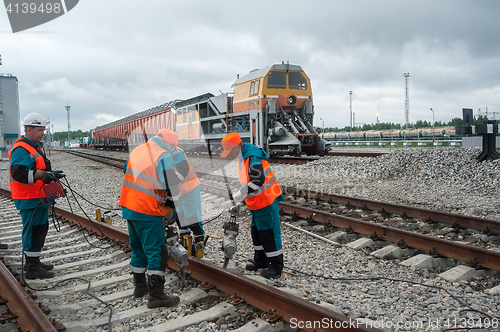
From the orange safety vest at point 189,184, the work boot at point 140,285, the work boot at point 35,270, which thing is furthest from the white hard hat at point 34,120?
the work boot at point 140,285

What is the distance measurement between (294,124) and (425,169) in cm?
571

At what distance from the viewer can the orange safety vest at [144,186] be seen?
129 inches

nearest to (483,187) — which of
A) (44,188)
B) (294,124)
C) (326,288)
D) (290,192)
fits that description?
(290,192)

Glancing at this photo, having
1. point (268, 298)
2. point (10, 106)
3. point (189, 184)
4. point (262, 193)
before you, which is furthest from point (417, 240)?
point (10, 106)

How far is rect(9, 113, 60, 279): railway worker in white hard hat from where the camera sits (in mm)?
3975

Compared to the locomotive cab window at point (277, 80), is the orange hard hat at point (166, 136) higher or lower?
lower

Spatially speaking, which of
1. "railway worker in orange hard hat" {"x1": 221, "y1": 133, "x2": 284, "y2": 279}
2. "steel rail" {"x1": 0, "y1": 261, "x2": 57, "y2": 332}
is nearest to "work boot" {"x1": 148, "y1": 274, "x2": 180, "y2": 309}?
"steel rail" {"x1": 0, "y1": 261, "x2": 57, "y2": 332}

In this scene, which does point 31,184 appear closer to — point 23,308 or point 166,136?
point 23,308

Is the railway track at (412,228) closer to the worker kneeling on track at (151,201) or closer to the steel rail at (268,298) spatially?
the steel rail at (268,298)

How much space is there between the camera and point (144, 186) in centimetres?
329

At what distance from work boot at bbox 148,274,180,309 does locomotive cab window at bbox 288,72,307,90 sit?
12519 millimetres

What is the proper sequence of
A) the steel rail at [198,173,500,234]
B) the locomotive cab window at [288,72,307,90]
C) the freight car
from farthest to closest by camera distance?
the locomotive cab window at [288,72,307,90] < the freight car < the steel rail at [198,173,500,234]

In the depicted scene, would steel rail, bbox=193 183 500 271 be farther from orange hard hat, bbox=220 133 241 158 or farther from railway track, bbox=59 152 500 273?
orange hard hat, bbox=220 133 241 158

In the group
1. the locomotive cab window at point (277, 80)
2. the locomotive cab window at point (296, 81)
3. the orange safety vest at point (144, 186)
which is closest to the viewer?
the orange safety vest at point (144, 186)
